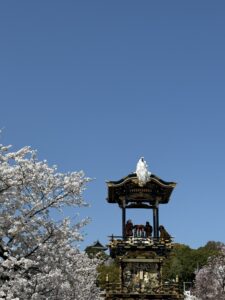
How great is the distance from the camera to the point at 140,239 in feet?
135

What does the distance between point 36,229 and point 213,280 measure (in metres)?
44.2

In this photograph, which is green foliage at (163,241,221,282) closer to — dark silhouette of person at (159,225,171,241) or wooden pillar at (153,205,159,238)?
wooden pillar at (153,205,159,238)

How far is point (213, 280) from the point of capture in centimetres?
5694

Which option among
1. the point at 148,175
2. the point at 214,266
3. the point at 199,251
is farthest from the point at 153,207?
the point at 199,251

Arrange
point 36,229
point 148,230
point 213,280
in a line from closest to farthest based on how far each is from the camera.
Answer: point 36,229 < point 148,230 < point 213,280

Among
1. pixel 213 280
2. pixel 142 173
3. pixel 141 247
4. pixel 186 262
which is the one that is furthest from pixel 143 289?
pixel 186 262

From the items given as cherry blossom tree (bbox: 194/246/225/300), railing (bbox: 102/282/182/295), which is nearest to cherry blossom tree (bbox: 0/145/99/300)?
railing (bbox: 102/282/182/295)

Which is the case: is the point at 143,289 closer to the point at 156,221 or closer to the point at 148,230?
the point at 148,230

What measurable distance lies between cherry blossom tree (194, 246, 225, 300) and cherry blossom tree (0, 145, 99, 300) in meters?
40.1

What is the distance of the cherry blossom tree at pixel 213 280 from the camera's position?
181 ft

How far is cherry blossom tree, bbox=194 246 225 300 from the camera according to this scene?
55094 millimetres

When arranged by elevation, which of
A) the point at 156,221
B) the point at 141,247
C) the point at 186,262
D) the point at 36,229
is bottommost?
the point at 36,229

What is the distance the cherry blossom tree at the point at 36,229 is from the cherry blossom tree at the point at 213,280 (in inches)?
1577

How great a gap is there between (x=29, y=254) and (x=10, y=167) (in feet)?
8.53
